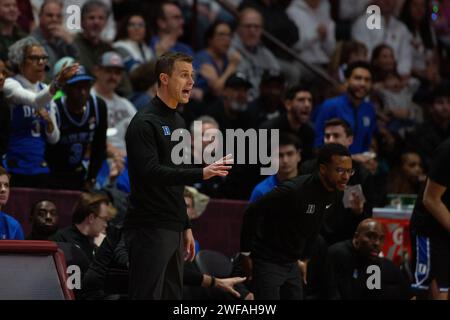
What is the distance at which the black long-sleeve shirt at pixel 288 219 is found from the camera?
819cm

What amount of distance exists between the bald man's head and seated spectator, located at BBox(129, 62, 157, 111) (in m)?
2.95

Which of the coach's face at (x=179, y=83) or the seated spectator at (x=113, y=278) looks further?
the seated spectator at (x=113, y=278)

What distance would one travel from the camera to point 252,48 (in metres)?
13.1

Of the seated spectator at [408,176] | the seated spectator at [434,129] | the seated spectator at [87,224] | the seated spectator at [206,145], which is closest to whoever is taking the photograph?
the seated spectator at [87,224]

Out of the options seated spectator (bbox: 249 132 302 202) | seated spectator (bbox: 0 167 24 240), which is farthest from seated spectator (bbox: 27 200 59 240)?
seated spectator (bbox: 249 132 302 202)

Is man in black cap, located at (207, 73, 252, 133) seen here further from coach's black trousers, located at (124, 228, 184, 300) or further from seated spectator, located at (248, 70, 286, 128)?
coach's black trousers, located at (124, 228, 184, 300)

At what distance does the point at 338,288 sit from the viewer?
9602 millimetres

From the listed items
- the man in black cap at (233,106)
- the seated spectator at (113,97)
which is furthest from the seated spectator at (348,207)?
the seated spectator at (113,97)

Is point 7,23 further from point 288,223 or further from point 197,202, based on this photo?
point 288,223

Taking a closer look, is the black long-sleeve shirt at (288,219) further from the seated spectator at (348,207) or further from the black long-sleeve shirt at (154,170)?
the seated spectator at (348,207)

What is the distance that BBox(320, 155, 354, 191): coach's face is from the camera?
823cm

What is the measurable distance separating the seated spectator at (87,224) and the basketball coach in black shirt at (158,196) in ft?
5.78
